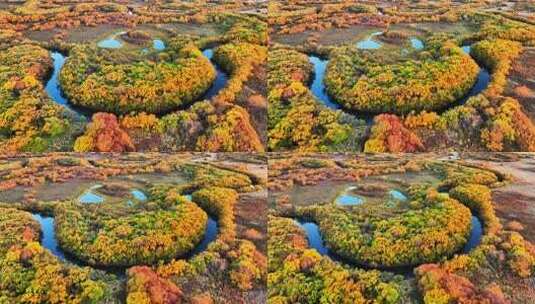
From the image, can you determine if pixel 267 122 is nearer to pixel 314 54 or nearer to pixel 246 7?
pixel 314 54

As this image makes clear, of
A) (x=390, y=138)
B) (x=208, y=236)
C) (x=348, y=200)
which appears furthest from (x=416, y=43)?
(x=208, y=236)

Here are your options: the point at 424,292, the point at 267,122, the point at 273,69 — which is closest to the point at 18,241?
the point at 267,122

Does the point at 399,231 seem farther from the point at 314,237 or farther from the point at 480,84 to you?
the point at 480,84

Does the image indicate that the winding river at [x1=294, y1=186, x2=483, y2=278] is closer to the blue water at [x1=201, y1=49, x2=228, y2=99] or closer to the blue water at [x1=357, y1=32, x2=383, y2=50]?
the blue water at [x1=201, y1=49, x2=228, y2=99]

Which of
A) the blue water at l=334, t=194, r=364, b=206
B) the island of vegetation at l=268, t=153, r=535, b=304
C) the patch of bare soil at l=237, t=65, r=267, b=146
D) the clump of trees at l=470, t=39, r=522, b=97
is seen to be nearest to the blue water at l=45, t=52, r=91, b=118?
the patch of bare soil at l=237, t=65, r=267, b=146

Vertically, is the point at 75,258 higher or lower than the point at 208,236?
lower
